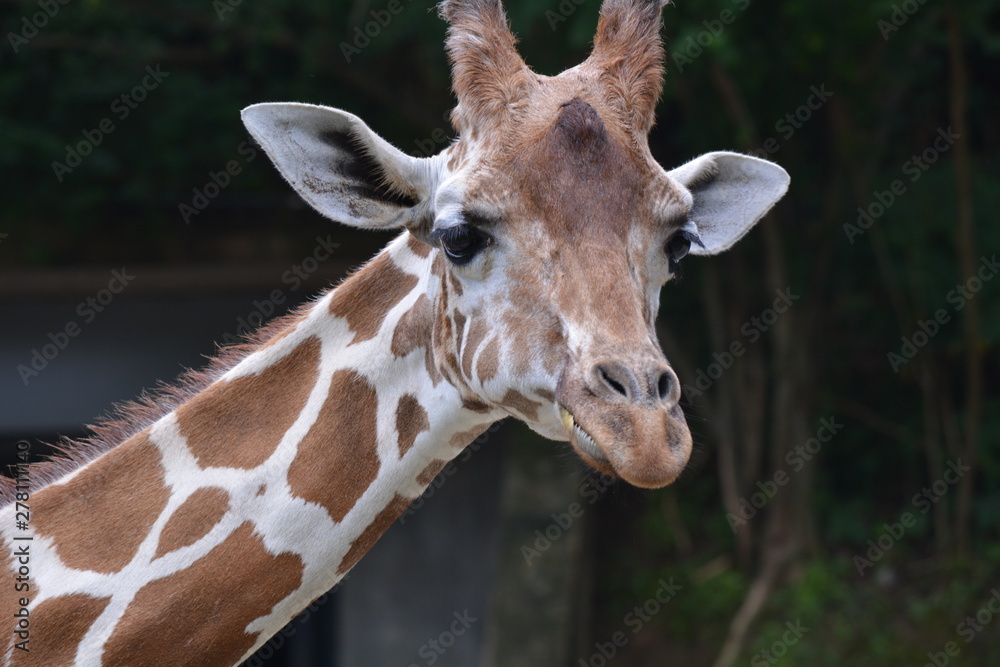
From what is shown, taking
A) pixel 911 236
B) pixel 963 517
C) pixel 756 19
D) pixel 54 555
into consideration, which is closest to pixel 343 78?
pixel 756 19

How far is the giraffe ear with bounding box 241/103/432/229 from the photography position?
105 inches

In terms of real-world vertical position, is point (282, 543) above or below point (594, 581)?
above

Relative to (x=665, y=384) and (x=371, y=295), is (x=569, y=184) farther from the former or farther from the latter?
(x=371, y=295)

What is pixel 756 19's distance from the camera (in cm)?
726

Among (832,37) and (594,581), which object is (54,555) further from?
(594,581)

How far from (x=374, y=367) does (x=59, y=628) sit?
1036mm

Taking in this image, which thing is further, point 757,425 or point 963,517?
point 757,425

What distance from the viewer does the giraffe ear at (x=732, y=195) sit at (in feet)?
10.2

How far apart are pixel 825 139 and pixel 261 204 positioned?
4995 mm

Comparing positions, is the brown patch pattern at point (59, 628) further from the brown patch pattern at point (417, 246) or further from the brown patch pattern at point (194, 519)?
the brown patch pattern at point (417, 246)

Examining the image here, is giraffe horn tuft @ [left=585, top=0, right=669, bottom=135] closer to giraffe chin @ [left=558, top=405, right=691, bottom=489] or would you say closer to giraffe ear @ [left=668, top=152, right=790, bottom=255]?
giraffe ear @ [left=668, top=152, right=790, bottom=255]

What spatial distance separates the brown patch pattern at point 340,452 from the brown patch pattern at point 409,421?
0.24ft

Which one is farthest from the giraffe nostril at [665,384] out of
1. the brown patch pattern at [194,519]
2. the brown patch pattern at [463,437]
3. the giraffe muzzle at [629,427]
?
the brown patch pattern at [194,519]

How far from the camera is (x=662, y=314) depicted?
937 centimetres
